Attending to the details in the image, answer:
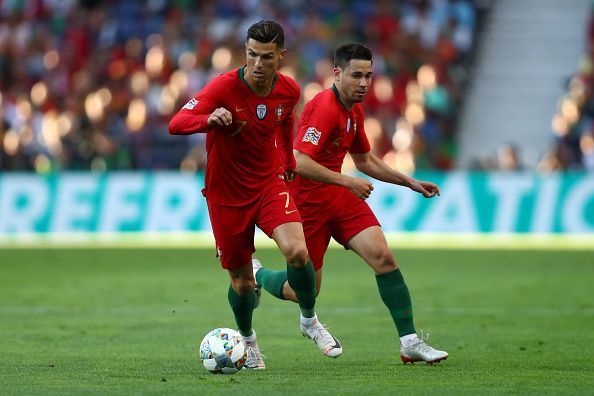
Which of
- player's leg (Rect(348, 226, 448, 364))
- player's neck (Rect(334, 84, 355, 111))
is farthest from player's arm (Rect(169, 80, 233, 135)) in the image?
player's leg (Rect(348, 226, 448, 364))

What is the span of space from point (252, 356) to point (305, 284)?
0.64m

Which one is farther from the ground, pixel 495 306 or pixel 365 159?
pixel 365 159

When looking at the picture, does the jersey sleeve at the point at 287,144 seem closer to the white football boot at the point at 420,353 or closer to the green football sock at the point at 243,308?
the green football sock at the point at 243,308

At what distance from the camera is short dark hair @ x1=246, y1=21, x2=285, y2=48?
858cm

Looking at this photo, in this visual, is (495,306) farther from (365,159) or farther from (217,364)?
(217,364)

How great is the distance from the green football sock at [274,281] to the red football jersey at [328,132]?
0.79 m

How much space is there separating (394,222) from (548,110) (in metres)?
7.33

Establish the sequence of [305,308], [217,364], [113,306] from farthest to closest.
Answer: [113,306] < [305,308] < [217,364]

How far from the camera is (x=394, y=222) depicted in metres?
22.7

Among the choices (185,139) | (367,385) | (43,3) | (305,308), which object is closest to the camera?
(367,385)

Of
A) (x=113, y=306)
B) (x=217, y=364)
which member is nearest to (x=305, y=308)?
(x=217, y=364)

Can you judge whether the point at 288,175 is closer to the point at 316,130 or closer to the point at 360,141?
the point at 316,130

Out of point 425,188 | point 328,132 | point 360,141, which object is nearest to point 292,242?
point 328,132

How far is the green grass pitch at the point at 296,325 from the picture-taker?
26.1 feet
